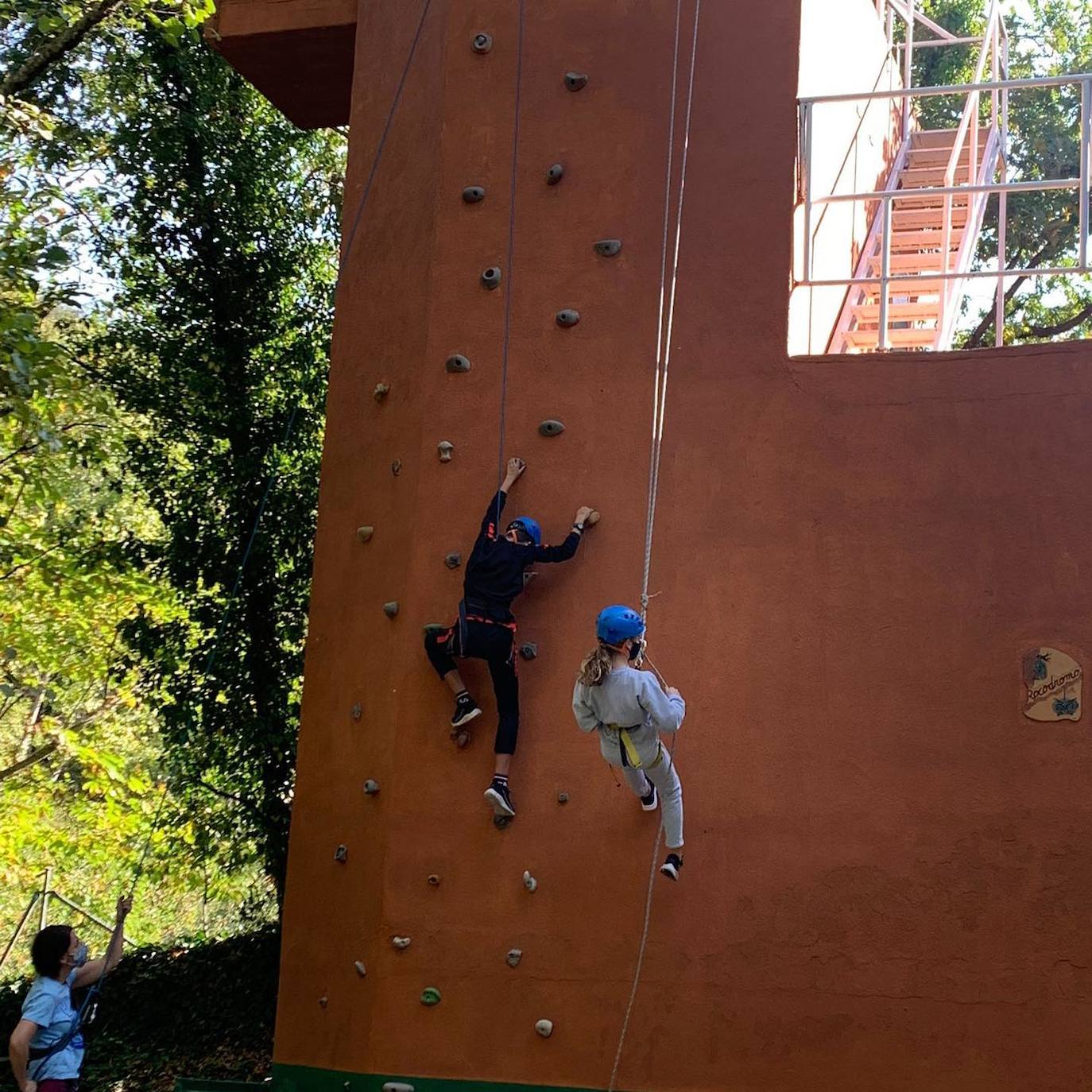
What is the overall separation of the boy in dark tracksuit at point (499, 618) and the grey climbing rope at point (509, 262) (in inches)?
8.4

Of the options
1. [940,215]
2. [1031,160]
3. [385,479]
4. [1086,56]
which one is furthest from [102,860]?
[1086,56]

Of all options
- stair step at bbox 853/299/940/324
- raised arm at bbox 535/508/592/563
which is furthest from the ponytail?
stair step at bbox 853/299/940/324

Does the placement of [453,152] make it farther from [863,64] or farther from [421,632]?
[863,64]

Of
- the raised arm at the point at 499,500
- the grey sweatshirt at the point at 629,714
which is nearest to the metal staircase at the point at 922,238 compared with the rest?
the raised arm at the point at 499,500

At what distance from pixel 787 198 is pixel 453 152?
5.82 ft

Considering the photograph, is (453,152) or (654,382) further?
(453,152)

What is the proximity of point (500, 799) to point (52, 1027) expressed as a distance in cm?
210

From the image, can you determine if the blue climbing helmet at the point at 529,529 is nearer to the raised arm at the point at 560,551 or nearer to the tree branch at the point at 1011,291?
the raised arm at the point at 560,551

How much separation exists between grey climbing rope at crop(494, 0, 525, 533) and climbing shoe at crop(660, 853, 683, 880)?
68.4 inches

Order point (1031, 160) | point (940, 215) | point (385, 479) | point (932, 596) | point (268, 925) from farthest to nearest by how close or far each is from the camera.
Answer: point (1031, 160) < point (268, 925) < point (940, 215) < point (385, 479) < point (932, 596)

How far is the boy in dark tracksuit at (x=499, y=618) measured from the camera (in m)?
6.85

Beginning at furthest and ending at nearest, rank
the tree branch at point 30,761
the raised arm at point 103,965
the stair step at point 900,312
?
the tree branch at point 30,761
the stair step at point 900,312
the raised arm at point 103,965

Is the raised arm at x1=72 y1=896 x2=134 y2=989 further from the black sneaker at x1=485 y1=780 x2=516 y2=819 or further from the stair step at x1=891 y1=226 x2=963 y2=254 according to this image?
the stair step at x1=891 y1=226 x2=963 y2=254

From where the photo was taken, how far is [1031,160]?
17141 mm
